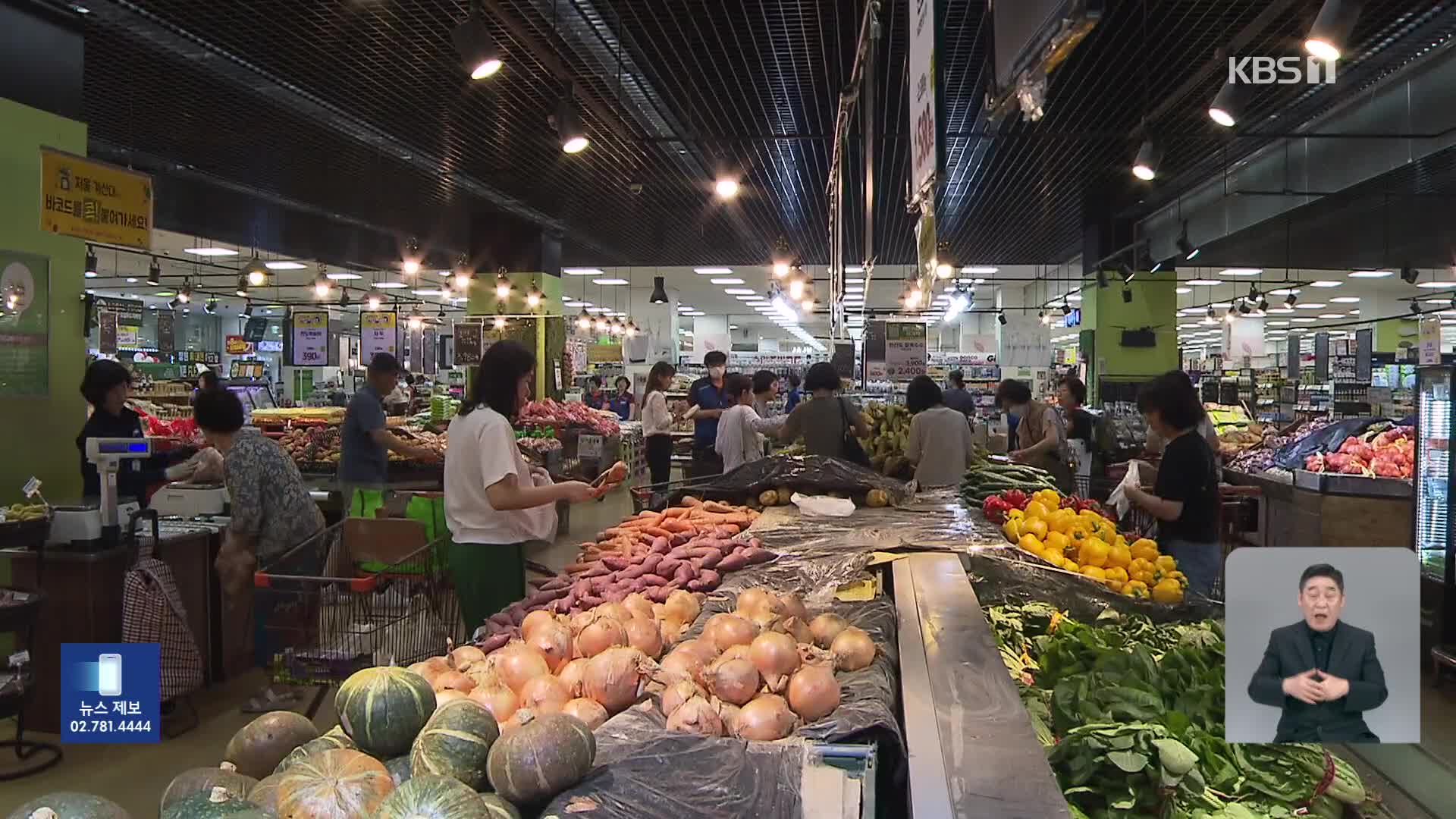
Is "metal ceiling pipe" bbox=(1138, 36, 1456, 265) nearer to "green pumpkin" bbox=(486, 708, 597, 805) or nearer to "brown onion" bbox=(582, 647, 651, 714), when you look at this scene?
"brown onion" bbox=(582, 647, 651, 714)

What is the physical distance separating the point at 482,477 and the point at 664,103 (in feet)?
17.7

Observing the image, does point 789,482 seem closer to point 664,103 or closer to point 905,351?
point 664,103

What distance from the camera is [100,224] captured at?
5898mm

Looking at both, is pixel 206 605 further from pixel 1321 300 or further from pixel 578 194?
pixel 1321 300

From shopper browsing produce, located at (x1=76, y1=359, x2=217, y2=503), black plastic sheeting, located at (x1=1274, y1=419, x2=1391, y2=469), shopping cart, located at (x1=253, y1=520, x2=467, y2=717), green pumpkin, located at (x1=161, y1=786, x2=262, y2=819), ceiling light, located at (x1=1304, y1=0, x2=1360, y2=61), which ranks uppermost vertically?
ceiling light, located at (x1=1304, y1=0, x2=1360, y2=61)

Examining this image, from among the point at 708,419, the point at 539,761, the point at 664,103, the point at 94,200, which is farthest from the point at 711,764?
the point at 708,419

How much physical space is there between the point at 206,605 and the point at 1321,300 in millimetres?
28995

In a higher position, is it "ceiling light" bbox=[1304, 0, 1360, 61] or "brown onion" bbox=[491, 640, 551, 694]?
"ceiling light" bbox=[1304, 0, 1360, 61]

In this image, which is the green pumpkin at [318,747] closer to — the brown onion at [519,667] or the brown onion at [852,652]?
the brown onion at [519,667]

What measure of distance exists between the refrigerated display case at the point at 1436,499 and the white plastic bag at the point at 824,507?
3.43 m

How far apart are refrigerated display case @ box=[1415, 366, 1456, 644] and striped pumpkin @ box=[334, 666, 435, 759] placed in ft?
19.3

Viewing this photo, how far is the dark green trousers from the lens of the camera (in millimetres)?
3855

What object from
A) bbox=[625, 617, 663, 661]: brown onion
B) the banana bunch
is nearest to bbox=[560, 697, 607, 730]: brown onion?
bbox=[625, 617, 663, 661]: brown onion
